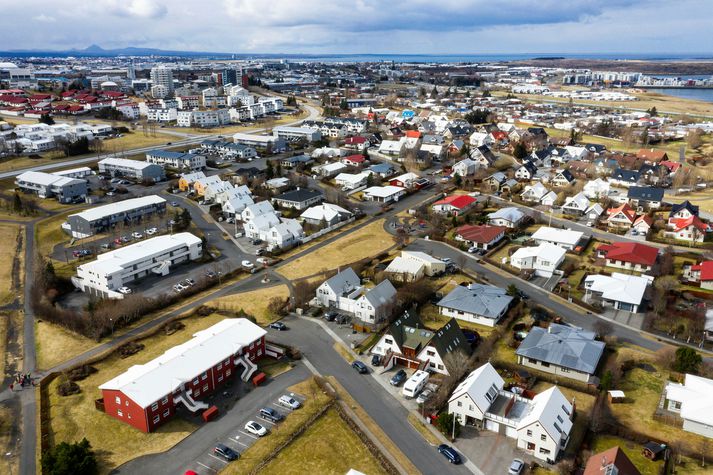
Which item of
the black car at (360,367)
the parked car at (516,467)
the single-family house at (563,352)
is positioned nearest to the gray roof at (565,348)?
the single-family house at (563,352)

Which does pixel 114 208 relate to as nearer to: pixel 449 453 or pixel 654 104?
pixel 449 453

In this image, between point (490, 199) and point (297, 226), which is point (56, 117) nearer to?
point (297, 226)

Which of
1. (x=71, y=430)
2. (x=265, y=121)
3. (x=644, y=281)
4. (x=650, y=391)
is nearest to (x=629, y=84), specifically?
(x=265, y=121)

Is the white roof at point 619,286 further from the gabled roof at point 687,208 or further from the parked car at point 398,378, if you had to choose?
the parked car at point 398,378

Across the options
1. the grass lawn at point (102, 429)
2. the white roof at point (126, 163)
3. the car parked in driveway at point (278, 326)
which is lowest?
the grass lawn at point (102, 429)

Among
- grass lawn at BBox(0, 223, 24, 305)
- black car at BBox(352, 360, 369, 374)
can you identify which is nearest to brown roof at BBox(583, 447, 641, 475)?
black car at BBox(352, 360, 369, 374)

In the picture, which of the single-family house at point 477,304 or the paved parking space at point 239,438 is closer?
the paved parking space at point 239,438

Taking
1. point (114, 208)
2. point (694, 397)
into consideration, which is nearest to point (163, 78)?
point (114, 208)
